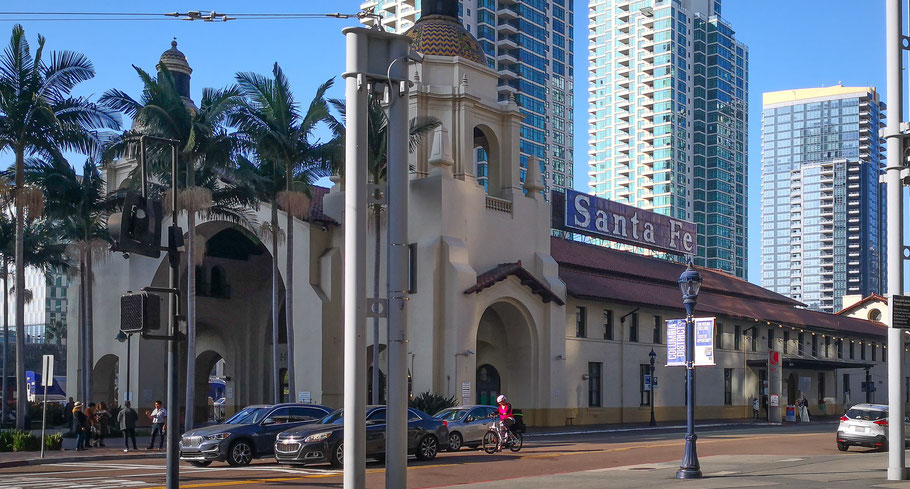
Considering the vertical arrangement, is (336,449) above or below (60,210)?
below

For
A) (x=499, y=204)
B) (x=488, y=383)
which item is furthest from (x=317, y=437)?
(x=488, y=383)

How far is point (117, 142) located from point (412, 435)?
2037cm

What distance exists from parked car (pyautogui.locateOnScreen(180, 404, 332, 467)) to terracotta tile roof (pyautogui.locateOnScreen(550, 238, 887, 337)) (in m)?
25.6

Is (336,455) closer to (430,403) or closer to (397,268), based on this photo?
(397,268)

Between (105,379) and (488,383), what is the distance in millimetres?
20164

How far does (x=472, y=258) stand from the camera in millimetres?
46531

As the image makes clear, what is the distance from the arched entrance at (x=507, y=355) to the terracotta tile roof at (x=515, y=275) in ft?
3.71

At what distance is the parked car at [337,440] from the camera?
78.4 feet

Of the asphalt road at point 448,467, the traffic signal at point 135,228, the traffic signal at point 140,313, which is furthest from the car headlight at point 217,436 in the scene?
the traffic signal at point 135,228

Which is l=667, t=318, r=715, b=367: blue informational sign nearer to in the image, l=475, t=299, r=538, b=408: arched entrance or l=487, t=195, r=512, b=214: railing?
l=475, t=299, r=538, b=408: arched entrance

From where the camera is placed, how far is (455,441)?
30.6 metres

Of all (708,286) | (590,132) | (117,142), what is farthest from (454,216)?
(590,132)

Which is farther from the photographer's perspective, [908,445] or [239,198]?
[239,198]

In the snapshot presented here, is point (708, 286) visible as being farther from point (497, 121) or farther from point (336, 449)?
point (336, 449)
